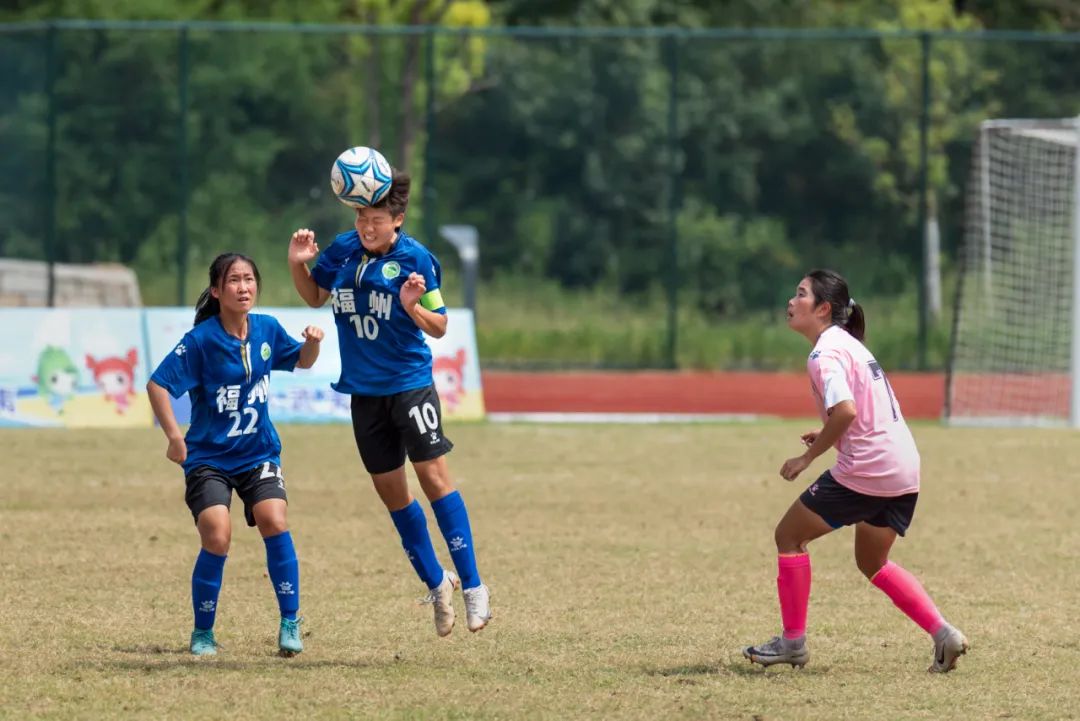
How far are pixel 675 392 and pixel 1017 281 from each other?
4.17 meters

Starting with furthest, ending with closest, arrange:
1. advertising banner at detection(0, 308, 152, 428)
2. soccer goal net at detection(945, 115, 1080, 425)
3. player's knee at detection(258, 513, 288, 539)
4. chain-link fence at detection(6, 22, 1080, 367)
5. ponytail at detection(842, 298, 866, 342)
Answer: chain-link fence at detection(6, 22, 1080, 367), soccer goal net at detection(945, 115, 1080, 425), advertising banner at detection(0, 308, 152, 428), player's knee at detection(258, 513, 288, 539), ponytail at detection(842, 298, 866, 342)

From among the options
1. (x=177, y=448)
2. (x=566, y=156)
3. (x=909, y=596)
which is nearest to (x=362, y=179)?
(x=177, y=448)

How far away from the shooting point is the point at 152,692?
6465 mm

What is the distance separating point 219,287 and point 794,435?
10.1 meters

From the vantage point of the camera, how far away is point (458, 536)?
7.40 metres

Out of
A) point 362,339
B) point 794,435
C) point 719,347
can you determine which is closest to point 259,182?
point 719,347

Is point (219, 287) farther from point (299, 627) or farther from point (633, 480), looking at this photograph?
point (633, 480)

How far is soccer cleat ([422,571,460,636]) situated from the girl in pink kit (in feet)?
3.94

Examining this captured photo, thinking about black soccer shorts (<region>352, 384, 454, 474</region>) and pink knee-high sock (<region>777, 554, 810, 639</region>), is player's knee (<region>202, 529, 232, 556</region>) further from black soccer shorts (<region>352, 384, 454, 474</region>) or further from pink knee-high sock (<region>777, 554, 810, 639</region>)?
Result: pink knee-high sock (<region>777, 554, 810, 639</region>)

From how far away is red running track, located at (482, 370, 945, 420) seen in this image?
2009 centimetres

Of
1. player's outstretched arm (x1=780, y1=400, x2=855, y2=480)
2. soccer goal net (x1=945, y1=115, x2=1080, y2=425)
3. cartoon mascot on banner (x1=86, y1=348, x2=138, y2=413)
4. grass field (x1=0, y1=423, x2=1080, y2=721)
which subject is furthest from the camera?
soccer goal net (x1=945, y1=115, x2=1080, y2=425)

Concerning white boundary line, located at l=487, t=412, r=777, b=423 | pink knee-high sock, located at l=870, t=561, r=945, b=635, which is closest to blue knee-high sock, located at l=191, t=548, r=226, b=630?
pink knee-high sock, located at l=870, t=561, r=945, b=635

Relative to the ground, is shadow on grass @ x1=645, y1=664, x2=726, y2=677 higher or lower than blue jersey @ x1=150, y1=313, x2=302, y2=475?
lower

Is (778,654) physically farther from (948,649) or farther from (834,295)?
(834,295)
